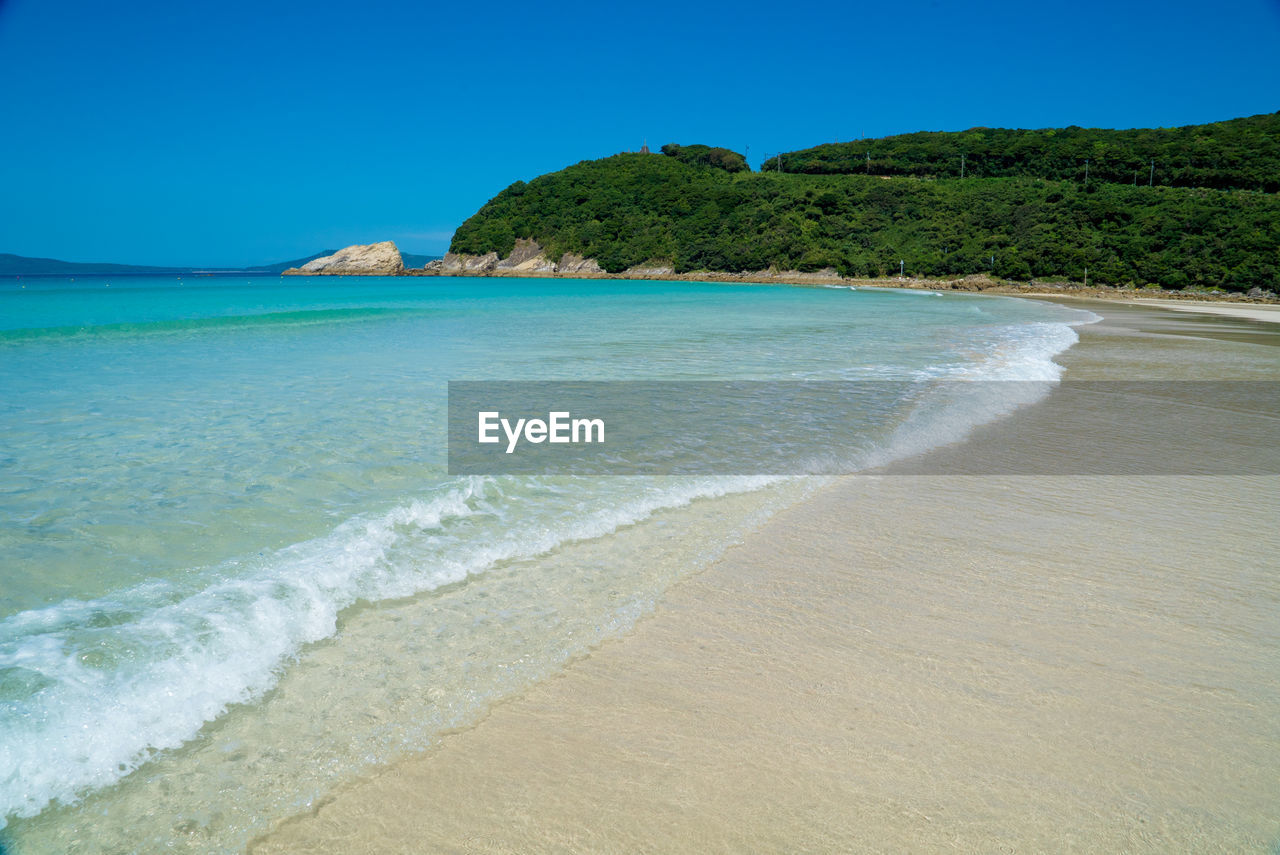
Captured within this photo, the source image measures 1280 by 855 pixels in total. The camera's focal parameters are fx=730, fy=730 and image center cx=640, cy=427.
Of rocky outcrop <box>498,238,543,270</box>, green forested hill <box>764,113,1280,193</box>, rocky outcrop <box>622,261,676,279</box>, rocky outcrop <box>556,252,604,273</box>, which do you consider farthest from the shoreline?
green forested hill <box>764,113,1280,193</box>

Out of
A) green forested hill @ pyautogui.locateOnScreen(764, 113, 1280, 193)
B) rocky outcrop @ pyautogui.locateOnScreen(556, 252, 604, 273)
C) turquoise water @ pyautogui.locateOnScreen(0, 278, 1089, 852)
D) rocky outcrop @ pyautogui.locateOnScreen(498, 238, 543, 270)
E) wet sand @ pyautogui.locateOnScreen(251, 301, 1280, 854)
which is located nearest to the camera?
wet sand @ pyautogui.locateOnScreen(251, 301, 1280, 854)

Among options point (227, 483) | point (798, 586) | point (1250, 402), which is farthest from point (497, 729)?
point (1250, 402)

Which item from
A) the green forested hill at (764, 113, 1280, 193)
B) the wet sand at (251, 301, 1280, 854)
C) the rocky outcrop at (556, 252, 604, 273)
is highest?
the green forested hill at (764, 113, 1280, 193)

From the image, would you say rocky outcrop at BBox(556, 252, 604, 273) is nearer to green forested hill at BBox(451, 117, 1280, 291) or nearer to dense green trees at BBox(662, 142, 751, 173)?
green forested hill at BBox(451, 117, 1280, 291)

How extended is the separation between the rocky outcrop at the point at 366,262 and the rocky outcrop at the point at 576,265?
182 feet

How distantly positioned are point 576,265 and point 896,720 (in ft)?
381

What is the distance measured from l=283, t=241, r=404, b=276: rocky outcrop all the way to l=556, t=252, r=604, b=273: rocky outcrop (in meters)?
55.6

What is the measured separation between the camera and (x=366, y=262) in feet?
529

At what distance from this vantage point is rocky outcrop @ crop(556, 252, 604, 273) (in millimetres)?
111625

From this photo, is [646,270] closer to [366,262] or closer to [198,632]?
[366,262]

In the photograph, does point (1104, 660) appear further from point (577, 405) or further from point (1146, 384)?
point (1146, 384)

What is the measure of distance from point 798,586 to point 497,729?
1.69 metres

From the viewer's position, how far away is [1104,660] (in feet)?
9.23


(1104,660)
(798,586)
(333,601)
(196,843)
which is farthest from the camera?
(798,586)
